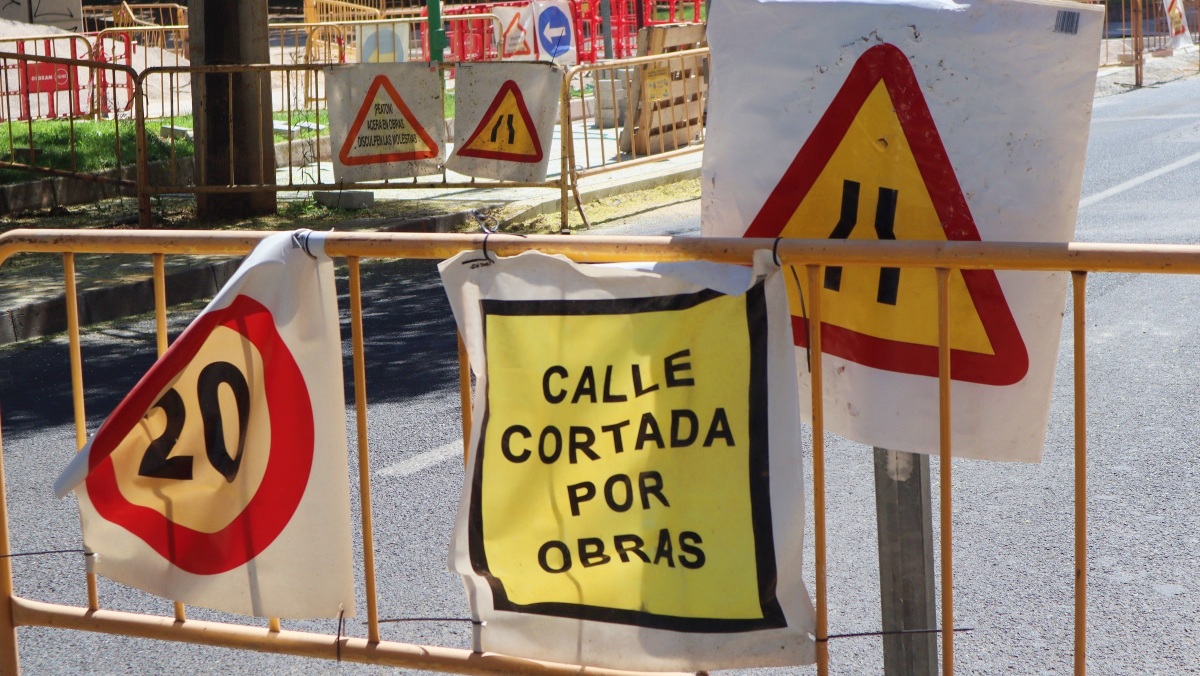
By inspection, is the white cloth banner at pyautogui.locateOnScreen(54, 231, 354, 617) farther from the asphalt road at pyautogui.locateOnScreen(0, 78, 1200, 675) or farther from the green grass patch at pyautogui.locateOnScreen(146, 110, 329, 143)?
the green grass patch at pyautogui.locateOnScreen(146, 110, 329, 143)

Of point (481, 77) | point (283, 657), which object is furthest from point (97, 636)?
point (481, 77)

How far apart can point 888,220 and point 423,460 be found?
3202mm

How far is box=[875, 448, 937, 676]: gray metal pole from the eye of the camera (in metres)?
2.75

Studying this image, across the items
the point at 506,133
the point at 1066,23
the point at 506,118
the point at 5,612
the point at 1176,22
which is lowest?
the point at 5,612

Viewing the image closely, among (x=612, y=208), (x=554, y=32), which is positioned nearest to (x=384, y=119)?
Result: (x=612, y=208)

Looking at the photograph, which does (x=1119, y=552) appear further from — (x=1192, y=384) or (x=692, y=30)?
(x=692, y=30)

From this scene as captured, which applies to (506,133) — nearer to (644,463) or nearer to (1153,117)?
(644,463)

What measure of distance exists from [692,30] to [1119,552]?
530 inches

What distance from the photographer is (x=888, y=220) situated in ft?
8.73

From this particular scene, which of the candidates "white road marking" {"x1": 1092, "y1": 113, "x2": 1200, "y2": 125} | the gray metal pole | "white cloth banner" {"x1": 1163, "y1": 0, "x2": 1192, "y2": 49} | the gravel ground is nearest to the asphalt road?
the gray metal pole

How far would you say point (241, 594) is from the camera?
302cm

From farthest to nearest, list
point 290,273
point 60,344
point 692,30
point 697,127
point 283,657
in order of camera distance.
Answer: point 692,30
point 697,127
point 60,344
point 283,657
point 290,273

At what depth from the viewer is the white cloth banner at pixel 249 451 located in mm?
2934

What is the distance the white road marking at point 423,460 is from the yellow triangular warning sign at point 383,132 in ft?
19.4
